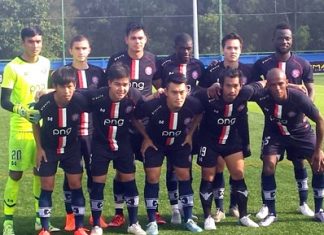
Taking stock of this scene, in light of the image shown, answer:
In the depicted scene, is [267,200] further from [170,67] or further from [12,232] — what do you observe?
[12,232]

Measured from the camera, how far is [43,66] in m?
6.43

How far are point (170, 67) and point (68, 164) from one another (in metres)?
1.68

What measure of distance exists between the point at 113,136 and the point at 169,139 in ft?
2.01

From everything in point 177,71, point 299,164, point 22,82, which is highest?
point 177,71

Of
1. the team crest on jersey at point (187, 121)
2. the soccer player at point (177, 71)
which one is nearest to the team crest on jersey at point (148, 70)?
the soccer player at point (177, 71)

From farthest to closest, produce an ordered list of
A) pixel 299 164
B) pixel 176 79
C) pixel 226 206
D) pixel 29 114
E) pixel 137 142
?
1. pixel 226 206
2. pixel 299 164
3. pixel 137 142
4. pixel 176 79
5. pixel 29 114

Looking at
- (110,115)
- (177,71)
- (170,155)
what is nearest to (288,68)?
(177,71)

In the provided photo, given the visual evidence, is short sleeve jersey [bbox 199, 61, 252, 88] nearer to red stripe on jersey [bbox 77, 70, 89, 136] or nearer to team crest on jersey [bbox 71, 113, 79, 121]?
red stripe on jersey [bbox 77, 70, 89, 136]

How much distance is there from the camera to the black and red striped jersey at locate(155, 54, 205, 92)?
693 cm

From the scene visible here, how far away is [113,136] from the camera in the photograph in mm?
6262

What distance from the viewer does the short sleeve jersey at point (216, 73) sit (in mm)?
6820

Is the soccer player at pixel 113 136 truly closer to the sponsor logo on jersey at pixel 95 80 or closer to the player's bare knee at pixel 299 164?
the sponsor logo on jersey at pixel 95 80

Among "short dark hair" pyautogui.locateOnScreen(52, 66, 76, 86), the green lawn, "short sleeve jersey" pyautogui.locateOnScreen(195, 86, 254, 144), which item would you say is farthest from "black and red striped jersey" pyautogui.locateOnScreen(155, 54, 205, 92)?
the green lawn

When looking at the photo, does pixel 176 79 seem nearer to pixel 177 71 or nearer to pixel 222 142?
pixel 177 71
